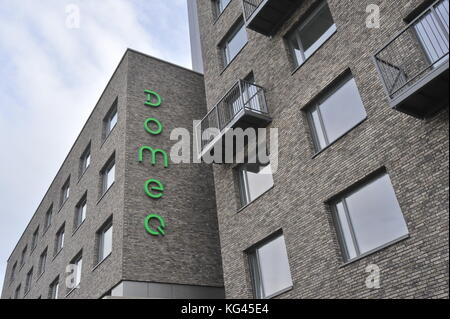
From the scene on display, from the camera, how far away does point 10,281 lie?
35.7 meters

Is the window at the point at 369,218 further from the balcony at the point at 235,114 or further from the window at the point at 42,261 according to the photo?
the window at the point at 42,261

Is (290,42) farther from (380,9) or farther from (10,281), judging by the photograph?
(10,281)

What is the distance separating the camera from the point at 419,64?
1002cm

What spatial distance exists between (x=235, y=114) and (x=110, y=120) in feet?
29.8

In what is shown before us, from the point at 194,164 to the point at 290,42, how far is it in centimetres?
675

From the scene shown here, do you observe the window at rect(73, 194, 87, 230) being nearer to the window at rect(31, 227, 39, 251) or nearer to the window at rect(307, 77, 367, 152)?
the window at rect(31, 227, 39, 251)

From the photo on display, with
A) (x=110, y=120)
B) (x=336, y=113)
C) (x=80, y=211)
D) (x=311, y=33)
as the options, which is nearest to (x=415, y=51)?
(x=336, y=113)

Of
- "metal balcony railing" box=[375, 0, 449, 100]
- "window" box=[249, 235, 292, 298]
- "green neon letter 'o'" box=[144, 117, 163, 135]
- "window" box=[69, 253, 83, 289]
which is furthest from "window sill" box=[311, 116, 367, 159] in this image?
"window" box=[69, 253, 83, 289]

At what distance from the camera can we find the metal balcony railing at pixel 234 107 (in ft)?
47.4

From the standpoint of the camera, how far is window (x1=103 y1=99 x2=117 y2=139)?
21250mm

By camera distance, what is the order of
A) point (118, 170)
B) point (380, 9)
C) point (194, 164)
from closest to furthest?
1. point (380, 9)
2. point (118, 170)
3. point (194, 164)

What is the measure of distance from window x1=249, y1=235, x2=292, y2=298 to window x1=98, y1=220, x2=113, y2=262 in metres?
6.22

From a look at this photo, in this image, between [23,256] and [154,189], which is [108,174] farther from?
[23,256]

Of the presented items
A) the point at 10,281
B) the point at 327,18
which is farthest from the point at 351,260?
the point at 10,281
